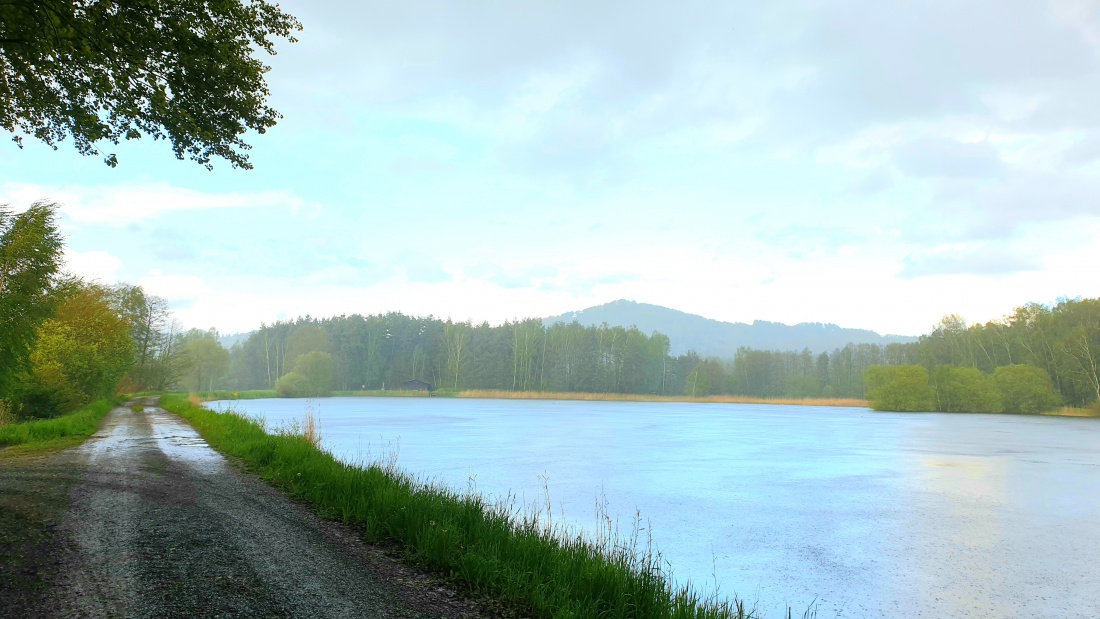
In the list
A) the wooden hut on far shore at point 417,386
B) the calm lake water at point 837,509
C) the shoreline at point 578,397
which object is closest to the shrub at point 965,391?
the shoreline at point 578,397

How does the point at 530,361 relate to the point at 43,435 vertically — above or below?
above

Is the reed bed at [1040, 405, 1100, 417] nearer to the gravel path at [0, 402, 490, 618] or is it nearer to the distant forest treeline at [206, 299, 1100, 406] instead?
the distant forest treeline at [206, 299, 1100, 406]

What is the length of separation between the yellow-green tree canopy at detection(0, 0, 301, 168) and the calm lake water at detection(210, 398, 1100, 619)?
5.92 m

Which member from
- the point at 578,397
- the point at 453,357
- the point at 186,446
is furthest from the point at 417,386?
the point at 186,446

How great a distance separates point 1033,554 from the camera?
816 centimetres

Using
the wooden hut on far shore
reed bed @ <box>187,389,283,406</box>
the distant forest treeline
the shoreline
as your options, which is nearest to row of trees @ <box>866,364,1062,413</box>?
the shoreline

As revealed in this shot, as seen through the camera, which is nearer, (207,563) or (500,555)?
(207,563)

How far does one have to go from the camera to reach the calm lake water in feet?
22.0

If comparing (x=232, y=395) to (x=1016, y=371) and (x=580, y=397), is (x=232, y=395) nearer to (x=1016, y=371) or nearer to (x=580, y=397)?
(x=580, y=397)

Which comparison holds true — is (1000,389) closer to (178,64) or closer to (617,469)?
(617,469)

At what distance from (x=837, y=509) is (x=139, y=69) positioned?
12.6m

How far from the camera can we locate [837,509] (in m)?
10.9

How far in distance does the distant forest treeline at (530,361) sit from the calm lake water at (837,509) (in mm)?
62613

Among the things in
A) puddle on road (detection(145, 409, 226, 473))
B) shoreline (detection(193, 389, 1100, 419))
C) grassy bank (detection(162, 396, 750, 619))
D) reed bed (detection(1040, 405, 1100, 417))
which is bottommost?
shoreline (detection(193, 389, 1100, 419))
